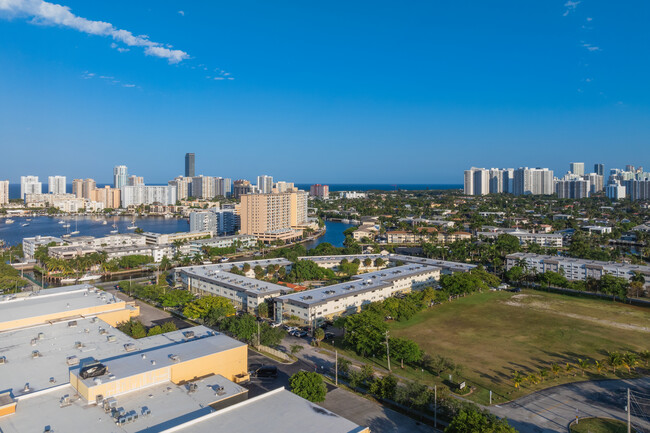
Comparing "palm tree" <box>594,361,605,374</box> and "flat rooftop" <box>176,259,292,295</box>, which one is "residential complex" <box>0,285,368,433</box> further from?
"palm tree" <box>594,361,605,374</box>

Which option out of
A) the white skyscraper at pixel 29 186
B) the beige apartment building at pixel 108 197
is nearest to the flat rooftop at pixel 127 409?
the beige apartment building at pixel 108 197

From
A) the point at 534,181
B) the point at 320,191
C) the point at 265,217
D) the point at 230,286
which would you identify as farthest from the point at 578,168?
the point at 230,286

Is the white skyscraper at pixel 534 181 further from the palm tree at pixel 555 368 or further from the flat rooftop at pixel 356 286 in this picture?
the palm tree at pixel 555 368

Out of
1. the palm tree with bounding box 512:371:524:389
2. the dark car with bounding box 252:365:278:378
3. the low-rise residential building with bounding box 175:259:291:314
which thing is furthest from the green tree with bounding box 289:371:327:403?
the low-rise residential building with bounding box 175:259:291:314

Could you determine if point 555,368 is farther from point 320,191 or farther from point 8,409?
point 320,191

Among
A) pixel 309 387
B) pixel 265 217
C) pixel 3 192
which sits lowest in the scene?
pixel 309 387

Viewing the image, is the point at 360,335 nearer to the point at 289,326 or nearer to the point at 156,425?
the point at 289,326
